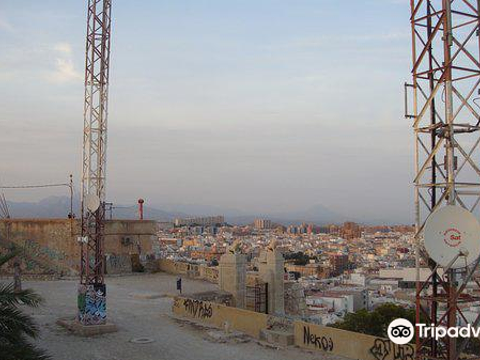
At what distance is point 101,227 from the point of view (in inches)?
677

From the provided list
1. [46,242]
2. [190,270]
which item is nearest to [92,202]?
[190,270]

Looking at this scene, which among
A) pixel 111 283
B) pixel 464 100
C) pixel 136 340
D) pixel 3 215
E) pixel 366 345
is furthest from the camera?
pixel 3 215

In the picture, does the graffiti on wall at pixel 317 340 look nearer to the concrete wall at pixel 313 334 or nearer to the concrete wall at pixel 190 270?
the concrete wall at pixel 313 334

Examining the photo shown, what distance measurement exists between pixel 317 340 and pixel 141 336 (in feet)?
16.9

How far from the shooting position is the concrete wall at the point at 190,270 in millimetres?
27031

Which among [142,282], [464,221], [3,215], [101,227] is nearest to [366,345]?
[464,221]

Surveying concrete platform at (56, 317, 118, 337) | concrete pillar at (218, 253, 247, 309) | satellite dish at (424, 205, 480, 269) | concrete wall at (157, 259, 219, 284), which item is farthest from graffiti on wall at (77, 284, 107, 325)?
satellite dish at (424, 205, 480, 269)

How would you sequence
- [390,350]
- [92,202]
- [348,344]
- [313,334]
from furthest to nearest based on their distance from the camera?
[92,202] < [313,334] < [348,344] < [390,350]

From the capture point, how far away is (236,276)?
2100 centimetres

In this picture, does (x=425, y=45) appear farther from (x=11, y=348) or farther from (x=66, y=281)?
(x=66, y=281)

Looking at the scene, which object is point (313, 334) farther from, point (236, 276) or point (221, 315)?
point (236, 276)

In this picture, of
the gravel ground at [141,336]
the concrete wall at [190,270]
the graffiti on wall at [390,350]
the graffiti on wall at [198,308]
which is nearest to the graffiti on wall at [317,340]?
Answer: the gravel ground at [141,336]

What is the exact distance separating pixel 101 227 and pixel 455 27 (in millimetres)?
11764

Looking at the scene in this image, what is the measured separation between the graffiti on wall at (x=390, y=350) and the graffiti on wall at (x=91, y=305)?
26.2 ft
